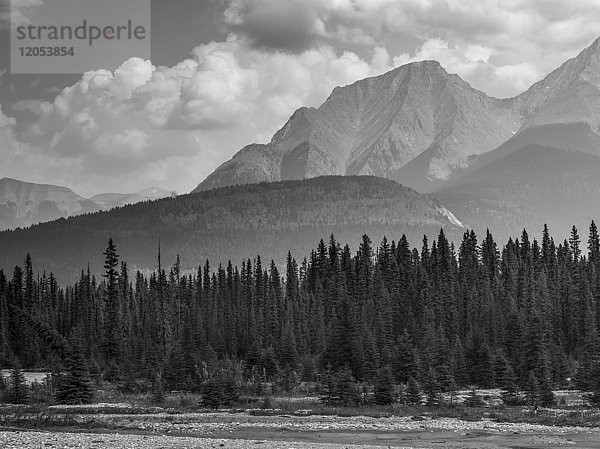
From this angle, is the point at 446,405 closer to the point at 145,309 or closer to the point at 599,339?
the point at 599,339

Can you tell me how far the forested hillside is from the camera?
102 metres

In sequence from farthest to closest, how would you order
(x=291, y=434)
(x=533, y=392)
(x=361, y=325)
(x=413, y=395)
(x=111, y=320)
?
(x=111, y=320) → (x=361, y=325) → (x=413, y=395) → (x=533, y=392) → (x=291, y=434)

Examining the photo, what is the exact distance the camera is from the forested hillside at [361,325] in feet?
335

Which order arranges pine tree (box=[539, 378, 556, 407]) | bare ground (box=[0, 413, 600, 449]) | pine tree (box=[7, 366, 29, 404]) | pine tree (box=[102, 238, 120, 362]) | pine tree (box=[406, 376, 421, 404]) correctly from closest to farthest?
bare ground (box=[0, 413, 600, 449])
pine tree (box=[539, 378, 556, 407])
pine tree (box=[7, 366, 29, 404])
pine tree (box=[406, 376, 421, 404])
pine tree (box=[102, 238, 120, 362])

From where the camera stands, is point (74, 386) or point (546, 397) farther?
point (74, 386)

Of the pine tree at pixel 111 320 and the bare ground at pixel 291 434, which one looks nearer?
the bare ground at pixel 291 434

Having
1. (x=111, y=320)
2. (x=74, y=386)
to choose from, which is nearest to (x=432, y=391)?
(x=74, y=386)

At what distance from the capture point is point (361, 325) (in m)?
117

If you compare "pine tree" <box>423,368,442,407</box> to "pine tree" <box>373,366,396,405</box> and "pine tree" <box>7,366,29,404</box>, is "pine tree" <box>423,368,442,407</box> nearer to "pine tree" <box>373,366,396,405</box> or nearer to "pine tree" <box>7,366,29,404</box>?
"pine tree" <box>373,366,396,405</box>

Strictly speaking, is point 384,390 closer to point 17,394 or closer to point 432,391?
point 432,391

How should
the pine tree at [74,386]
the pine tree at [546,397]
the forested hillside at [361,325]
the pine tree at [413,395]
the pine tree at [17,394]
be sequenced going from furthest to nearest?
the forested hillside at [361,325], the pine tree at [413,395], the pine tree at [74,386], the pine tree at [17,394], the pine tree at [546,397]

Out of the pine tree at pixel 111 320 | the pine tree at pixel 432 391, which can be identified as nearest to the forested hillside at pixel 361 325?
the pine tree at pixel 111 320

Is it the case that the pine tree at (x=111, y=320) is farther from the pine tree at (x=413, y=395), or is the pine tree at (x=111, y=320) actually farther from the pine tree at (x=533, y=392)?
the pine tree at (x=533, y=392)

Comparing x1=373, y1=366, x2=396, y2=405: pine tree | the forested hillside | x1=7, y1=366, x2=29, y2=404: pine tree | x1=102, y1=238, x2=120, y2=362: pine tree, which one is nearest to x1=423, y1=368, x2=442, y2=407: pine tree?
the forested hillside
